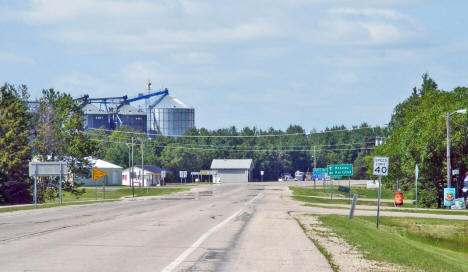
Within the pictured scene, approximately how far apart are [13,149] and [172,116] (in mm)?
117552

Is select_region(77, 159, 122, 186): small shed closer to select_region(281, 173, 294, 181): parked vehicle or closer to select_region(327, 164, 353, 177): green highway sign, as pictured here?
select_region(281, 173, 294, 181): parked vehicle

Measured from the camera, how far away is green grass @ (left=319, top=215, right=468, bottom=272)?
15.0 metres

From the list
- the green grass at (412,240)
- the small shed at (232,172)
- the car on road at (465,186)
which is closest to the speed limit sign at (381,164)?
the green grass at (412,240)

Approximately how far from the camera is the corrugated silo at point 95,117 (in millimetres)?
165875

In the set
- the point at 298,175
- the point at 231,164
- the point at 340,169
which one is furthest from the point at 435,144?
the point at 298,175

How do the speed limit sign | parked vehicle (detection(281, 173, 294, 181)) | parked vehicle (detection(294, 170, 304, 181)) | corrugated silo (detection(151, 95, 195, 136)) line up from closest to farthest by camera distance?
the speed limit sign, parked vehicle (detection(281, 173, 294, 181)), parked vehicle (detection(294, 170, 304, 181)), corrugated silo (detection(151, 95, 195, 136))

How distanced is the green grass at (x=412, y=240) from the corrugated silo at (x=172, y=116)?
457ft

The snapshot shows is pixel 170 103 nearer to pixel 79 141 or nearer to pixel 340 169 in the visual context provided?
pixel 79 141

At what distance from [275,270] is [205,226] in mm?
11247

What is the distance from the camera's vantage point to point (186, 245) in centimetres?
1612

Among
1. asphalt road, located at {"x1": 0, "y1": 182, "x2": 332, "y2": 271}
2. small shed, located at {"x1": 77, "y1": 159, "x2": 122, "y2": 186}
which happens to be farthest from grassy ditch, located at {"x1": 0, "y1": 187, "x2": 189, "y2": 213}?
small shed, located at {"x1": 77, "y1": 159, "x2": 122, "y2": 186}

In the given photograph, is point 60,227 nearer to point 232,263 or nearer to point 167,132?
point 232,263

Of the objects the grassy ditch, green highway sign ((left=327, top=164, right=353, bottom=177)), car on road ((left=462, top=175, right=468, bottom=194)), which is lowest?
the grassy ditch

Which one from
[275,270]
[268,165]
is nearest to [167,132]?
[268,165]
